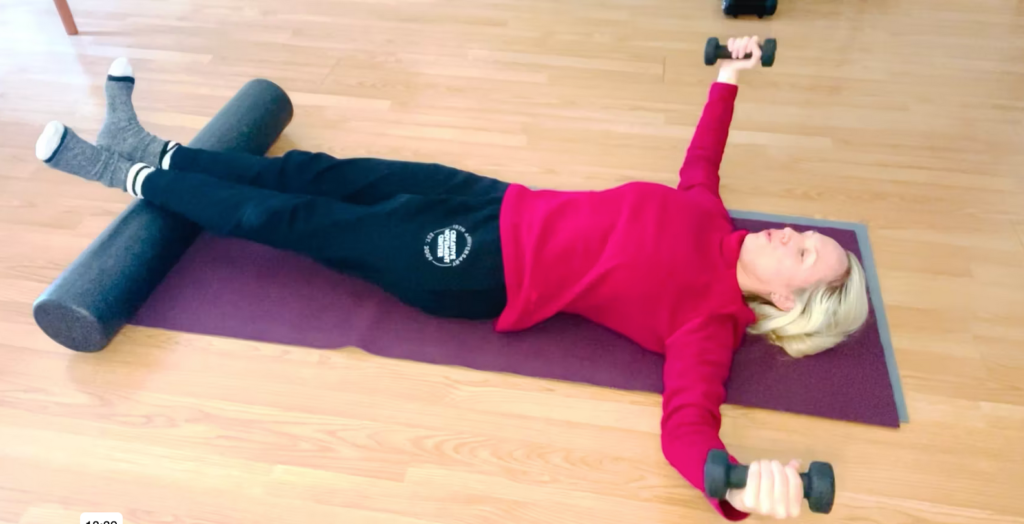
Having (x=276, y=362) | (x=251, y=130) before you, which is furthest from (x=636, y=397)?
(x=251, y=130)

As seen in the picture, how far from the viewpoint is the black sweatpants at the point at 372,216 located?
1452 mm

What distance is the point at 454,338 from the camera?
1.54 meters

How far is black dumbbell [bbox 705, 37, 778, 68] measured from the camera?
1555 mm

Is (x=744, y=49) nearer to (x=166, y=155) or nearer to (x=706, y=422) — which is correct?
(x=706, y=422)

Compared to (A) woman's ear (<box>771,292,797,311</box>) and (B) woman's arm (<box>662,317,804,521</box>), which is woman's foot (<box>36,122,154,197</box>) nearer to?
(B) woman's arm (<box>662,317,804,521</box>)

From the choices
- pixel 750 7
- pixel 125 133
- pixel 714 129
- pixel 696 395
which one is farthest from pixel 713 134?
pixel 125 133

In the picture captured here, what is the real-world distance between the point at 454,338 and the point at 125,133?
97 cm

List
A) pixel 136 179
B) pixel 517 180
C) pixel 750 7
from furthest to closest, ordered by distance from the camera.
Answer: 1. pixel 750 7
2. pixel 517 180
3. pixel 136 179

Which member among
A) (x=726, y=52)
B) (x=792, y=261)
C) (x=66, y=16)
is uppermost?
(x=726, y=52)

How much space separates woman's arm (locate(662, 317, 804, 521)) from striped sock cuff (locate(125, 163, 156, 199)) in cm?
122

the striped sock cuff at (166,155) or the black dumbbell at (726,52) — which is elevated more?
the black dumbbell at (726,52)

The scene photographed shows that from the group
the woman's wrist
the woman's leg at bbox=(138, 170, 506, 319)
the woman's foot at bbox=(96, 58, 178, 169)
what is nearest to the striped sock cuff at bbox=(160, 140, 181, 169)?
the woman's foot at bbox=(96, 58, 178, 169)

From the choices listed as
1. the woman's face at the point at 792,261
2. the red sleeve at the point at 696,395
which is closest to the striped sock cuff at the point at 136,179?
the red sleeve at the point at 696,395

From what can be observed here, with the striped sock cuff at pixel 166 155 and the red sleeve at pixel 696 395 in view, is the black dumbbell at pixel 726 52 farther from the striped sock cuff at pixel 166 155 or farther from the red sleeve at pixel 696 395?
the striped sock cuff at pixel 166 155
